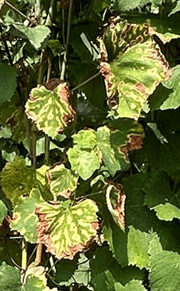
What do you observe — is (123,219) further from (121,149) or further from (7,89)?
(7,89)

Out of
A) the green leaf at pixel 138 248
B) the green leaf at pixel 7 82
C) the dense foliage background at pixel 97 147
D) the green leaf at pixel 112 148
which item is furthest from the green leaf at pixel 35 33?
the green leaf at pixel 138 248

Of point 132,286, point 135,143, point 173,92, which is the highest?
point 173,92

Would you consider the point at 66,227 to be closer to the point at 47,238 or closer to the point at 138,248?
the point at 47,238

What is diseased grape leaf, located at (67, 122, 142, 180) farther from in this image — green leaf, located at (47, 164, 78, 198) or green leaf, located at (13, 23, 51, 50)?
green leaf, located at (13, 23, 51, 50)

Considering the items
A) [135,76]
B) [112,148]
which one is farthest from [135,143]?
[135,76]

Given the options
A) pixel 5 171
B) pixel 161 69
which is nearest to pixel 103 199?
pixel 5 171

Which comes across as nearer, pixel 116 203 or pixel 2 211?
pixel 116 203
